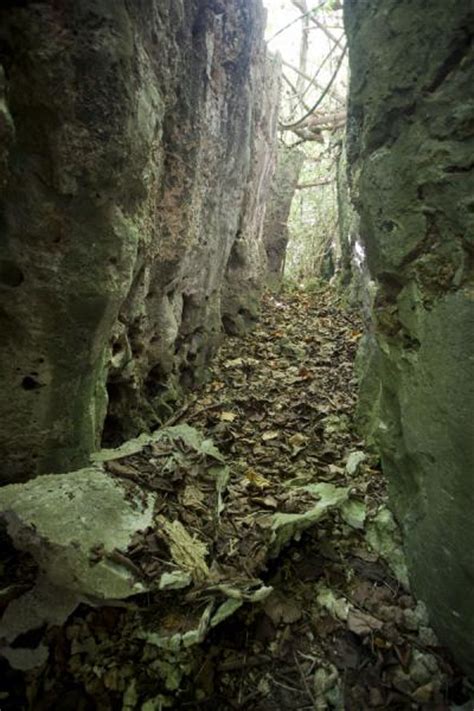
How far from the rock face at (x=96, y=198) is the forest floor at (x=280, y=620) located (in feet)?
2.04

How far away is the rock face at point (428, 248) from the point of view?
5.33 ft

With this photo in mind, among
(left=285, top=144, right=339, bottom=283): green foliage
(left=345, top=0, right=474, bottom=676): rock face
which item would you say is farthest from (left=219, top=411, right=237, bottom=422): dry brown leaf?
(left=285, top=144, right=339, bottom=283): green foliage

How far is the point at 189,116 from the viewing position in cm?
317

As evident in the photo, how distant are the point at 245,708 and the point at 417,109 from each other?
253 cm

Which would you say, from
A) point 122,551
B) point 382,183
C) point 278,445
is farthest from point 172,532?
point 382,183

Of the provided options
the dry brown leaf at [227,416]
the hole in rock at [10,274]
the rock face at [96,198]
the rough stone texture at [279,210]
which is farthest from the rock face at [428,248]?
the rough stone texture at [279,210]

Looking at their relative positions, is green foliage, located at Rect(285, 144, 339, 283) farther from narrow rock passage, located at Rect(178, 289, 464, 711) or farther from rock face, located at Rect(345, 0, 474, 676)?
rock face, located at Rect(345, 0, 474, 676)

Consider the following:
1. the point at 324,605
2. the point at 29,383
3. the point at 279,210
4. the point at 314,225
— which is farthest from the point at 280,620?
the point at 314,225

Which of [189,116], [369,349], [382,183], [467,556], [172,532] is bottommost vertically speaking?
[172,532]

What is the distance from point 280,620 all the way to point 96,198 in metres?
2.18

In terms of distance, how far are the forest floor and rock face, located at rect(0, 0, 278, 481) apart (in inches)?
24.5

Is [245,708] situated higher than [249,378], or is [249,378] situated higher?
[249,378]

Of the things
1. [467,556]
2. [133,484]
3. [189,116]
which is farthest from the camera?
[189,116]

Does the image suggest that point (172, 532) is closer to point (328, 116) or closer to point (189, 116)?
point (189, 116)
